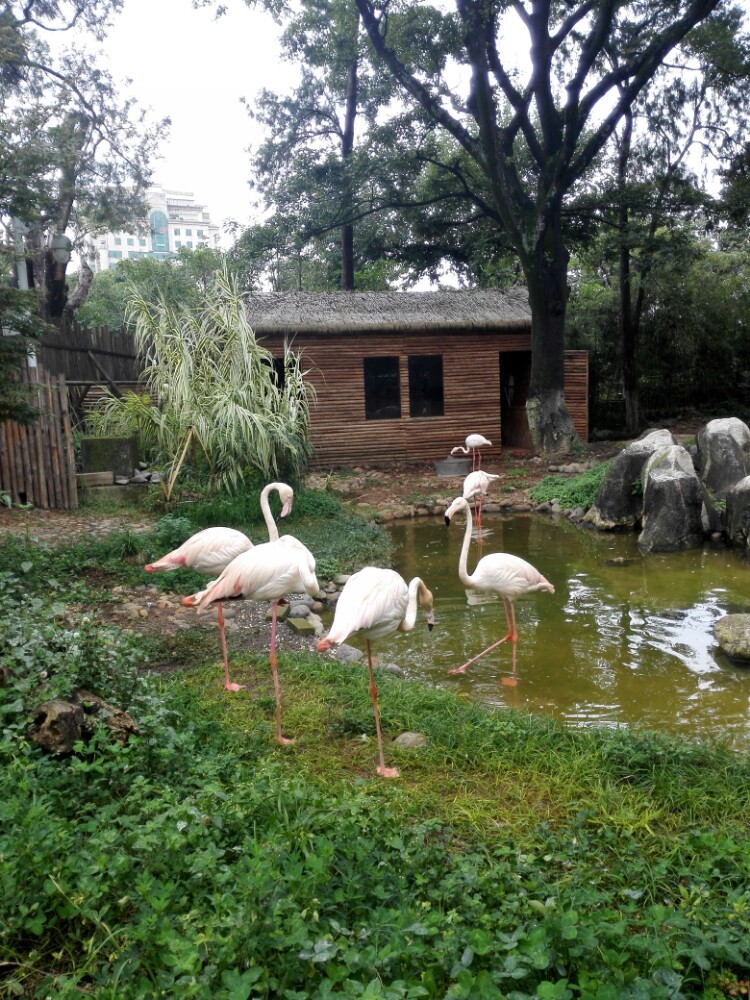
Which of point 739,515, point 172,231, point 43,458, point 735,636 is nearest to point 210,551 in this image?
point 735,636

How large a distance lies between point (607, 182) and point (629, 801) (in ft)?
58.4

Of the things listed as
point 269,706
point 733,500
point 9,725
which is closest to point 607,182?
point 733,500

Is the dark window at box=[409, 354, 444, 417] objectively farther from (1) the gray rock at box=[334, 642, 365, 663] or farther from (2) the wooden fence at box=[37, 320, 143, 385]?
(1) the gray rock at box=[334, 642, 365, 663]

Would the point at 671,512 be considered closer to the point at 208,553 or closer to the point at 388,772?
the point at 208,553

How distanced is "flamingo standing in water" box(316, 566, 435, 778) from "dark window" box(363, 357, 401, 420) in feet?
41.4

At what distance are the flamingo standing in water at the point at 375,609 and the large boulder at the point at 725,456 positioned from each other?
7532 mm

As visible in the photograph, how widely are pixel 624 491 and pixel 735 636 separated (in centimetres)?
508

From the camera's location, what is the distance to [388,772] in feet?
13.0

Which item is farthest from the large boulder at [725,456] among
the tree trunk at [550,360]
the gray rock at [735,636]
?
the gray rock at [735,636]

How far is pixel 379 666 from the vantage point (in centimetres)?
598

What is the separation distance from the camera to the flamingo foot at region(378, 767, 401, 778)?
393 centimetres

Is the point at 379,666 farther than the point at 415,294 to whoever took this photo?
No

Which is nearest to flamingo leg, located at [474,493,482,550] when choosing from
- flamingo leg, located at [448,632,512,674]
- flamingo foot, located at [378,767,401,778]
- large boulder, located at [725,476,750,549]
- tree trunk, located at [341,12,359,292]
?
large boulder, located at [725,476,750,549]

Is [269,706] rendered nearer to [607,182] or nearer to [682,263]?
[682,263]
